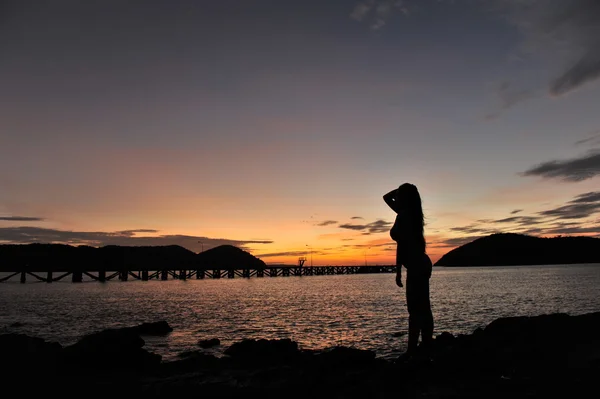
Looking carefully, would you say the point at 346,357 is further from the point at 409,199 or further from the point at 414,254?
the point at 409,199

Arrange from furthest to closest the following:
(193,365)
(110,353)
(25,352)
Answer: (110,353) < (25,352) < (193,365)

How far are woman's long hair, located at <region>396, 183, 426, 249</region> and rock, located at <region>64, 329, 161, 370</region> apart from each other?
10.2 m

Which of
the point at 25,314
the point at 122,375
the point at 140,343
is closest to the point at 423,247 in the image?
the point at 122,375

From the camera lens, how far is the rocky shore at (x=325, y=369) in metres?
6.37

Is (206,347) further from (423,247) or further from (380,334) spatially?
(423,247)

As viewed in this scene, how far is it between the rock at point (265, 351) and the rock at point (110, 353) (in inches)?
111

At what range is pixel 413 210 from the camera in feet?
21.2

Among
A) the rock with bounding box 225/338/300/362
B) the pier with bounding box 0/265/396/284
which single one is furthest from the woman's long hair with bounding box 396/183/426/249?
the pier with bounding box 0/265/396/284

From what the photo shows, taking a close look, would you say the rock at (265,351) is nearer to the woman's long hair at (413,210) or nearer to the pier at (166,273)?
the woman's long hair at (413,210)

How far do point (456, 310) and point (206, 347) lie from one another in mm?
24484

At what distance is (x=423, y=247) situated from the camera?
6555 millimetres

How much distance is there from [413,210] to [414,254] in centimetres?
72

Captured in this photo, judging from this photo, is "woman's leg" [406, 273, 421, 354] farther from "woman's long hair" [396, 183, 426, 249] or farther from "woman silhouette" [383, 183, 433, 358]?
"woman's long hair" [396, 183, 426, 249]

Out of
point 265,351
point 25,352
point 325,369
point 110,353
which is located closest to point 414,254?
point 325,369
